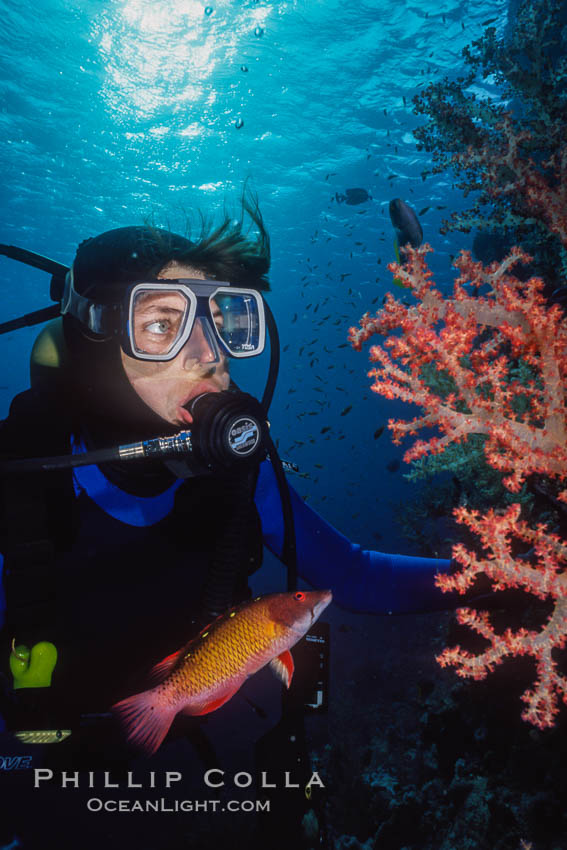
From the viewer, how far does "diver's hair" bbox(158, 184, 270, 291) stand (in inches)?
104

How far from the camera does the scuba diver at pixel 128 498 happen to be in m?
2.05

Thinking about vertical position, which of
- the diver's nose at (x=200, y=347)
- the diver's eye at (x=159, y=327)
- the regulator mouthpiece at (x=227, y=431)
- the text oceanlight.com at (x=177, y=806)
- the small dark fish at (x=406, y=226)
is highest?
the small dark fish at (x=406, y=226)

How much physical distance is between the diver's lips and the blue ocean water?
26.7 ft

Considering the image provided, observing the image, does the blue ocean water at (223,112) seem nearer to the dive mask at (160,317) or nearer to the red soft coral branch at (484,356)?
the dive mask at (160,317)

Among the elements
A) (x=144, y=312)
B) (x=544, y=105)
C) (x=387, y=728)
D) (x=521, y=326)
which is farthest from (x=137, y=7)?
(x=387, y=728)

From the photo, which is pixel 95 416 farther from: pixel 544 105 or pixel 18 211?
pixel 18 211

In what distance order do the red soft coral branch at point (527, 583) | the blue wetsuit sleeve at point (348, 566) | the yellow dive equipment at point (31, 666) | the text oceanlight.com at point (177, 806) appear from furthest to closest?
the text oceanlight.com at point (177, 806), the blue wetsuit sleeve at point (348, 566), the yellow dive equipment at point (31, 666), the red soft coral branch at point (527, 583)

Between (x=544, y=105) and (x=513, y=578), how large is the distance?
475cm

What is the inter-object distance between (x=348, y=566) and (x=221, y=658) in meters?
1.64

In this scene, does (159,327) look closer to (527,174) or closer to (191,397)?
(191,397)

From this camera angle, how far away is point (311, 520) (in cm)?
307

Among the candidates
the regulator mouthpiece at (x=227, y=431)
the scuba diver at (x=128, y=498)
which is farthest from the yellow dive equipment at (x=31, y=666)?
the regulator mouthpiece at (x=227, y=431)

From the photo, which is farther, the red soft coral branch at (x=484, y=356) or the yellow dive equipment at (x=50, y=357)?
the yellow dive equipment at (x=50, y=357)

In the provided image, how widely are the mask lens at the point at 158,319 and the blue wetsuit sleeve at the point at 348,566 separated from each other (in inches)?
48.4
